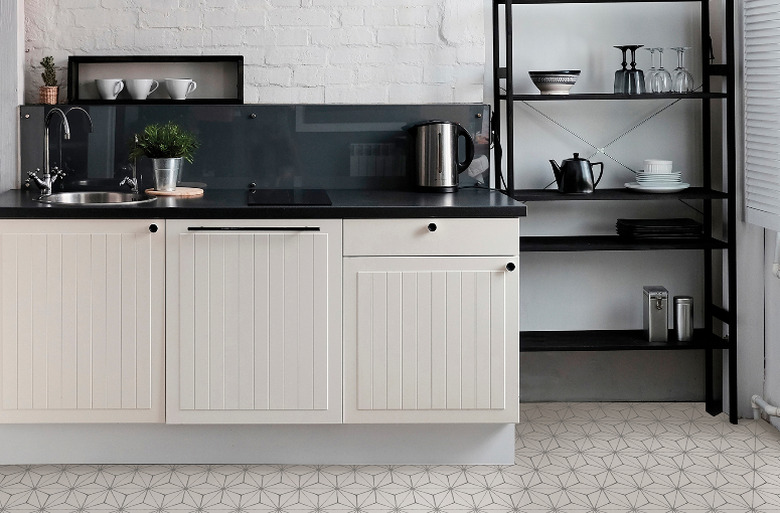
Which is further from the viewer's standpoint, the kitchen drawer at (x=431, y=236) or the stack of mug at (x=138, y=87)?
the stack of mug at (x=138, y=87)

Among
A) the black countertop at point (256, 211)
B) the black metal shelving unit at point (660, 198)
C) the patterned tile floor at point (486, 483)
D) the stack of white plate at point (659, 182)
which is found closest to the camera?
the patterned tile floor at point (486, 483)

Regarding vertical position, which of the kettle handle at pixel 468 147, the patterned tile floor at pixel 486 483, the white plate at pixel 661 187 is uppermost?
the kettle handle at pixel 468 147

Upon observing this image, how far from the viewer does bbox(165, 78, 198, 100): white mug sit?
381 cm

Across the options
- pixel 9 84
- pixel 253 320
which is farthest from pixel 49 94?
pixel 253 320

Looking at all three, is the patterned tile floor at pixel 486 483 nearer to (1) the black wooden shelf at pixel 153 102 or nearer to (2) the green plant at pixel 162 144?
(2) the green plant at pixel 162 144

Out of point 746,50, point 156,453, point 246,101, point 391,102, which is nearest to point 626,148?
point 746,50

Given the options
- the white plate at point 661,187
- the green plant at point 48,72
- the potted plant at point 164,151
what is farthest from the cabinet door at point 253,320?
the white plate at point 661,187

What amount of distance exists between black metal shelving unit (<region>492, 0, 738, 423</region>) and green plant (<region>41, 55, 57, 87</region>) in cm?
175

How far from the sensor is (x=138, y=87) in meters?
3.81

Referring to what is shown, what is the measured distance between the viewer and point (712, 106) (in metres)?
4.11

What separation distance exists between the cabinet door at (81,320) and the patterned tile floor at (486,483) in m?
0.25

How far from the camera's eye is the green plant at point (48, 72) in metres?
3.79

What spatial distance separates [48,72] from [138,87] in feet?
1.18

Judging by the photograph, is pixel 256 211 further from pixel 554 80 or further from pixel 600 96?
pixel 600 96
